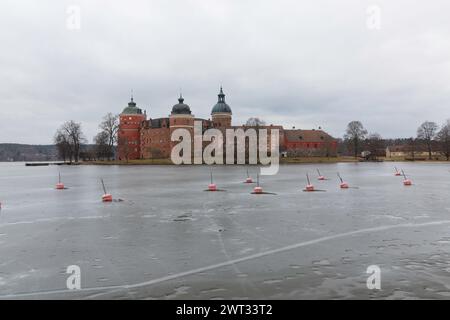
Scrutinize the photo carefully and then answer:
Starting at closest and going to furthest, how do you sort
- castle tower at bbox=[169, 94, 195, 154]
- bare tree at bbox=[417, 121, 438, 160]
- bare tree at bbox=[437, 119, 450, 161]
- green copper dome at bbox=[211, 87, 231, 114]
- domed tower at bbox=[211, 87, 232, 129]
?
bare tree at bbox=[437, 119, 450, 161] → bare tree at bbox=[417, 121, 438, 160] → castle tower at bbox=[169, 94, 195, 154] → domed tower at bbox=[211, 87, 232, 129] → green copper dome at bbox=[211, 87, 231, 114]

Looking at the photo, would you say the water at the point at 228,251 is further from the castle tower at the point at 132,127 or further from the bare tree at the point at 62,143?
the castle tower at the point at 132,127

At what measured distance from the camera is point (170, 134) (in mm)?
153500

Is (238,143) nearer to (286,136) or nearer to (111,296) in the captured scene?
(286,136)

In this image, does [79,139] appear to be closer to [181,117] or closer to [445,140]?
[181,117]

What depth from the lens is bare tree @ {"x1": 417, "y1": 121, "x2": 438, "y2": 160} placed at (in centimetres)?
14125

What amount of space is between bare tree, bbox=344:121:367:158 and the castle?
1058 cm

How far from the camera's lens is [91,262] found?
39.7ft

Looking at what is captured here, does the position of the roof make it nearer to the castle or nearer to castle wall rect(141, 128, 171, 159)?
the castle

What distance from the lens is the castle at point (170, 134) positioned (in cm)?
15138

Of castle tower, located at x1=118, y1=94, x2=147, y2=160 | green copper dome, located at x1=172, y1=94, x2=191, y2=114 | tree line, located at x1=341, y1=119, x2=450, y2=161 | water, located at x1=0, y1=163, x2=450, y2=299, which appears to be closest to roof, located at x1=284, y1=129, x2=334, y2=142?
tree line, located at x1=341, y1=119, x2=450, y2=161

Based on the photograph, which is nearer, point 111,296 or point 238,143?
point 111,296

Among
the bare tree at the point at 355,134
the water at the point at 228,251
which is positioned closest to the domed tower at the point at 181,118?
the bare tree at the point at 355,134
